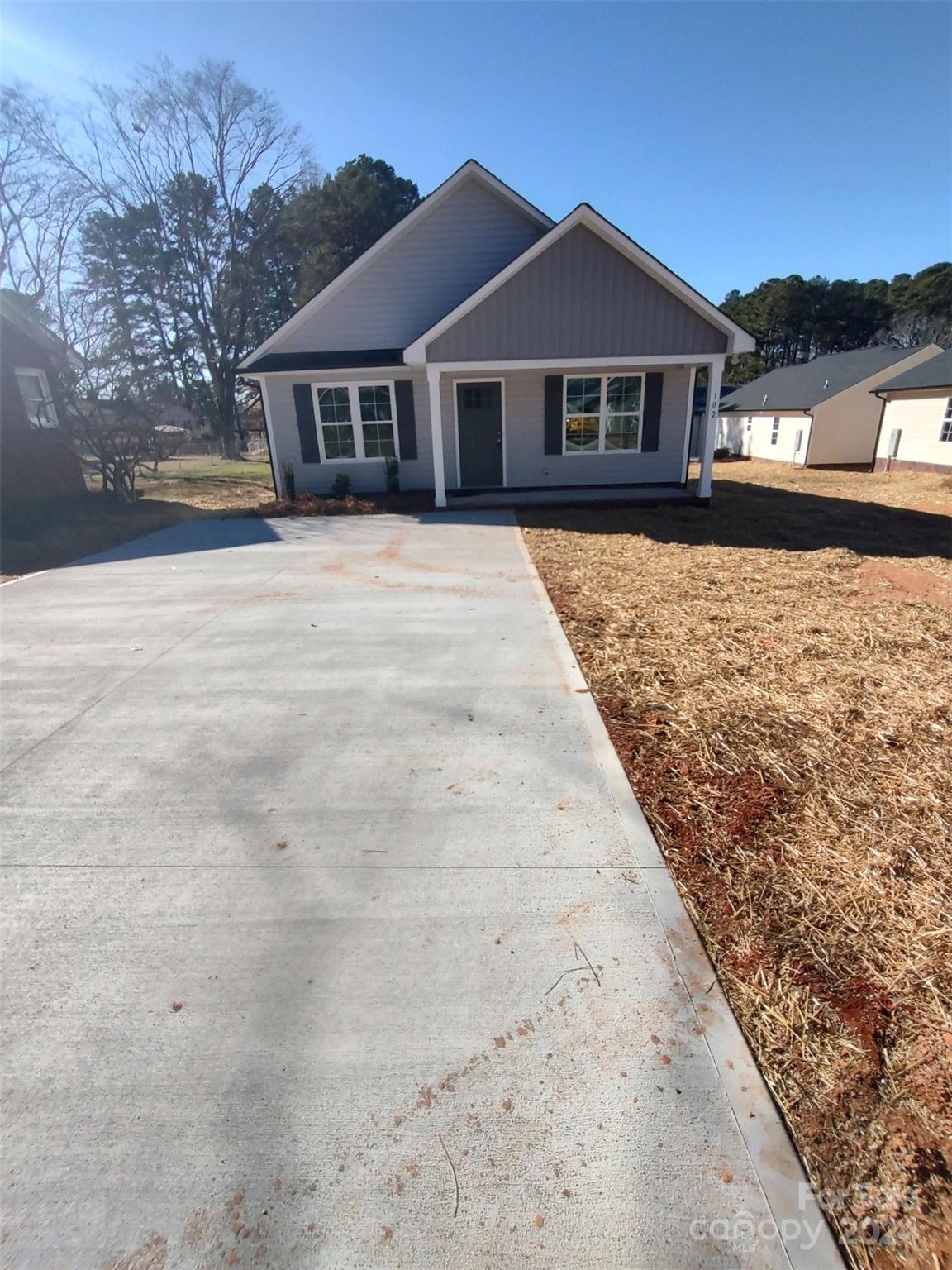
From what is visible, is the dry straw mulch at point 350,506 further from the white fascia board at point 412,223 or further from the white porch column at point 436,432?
the white fascia board at point 412,223

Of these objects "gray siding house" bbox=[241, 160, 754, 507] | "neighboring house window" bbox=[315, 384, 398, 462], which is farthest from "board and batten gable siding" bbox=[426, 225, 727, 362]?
"neighboring house window" bbox=[315, 384, 398, 462]

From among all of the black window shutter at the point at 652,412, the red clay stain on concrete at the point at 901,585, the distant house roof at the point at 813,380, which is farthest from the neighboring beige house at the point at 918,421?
the red clay stain on concrete at the point at 901,585

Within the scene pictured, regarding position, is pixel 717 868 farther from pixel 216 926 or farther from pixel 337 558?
pixel 337 558

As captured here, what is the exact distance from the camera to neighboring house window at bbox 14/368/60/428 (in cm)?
1525

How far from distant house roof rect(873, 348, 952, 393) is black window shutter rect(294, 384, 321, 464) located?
63.2 ft

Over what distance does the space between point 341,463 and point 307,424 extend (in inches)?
43.8

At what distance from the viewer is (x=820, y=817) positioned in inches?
119

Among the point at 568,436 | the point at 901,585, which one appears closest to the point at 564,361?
the point at 568,436

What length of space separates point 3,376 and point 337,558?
38.5 feet

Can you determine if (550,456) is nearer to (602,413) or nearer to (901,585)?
(602,413)

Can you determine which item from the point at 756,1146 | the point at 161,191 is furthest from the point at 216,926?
the point at 161,191

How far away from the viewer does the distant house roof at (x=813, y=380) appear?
83.8ft

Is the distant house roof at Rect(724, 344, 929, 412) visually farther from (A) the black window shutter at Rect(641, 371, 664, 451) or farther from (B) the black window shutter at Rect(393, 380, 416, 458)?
(B) the black window shutter at Rect(393, 380, 416, 458)

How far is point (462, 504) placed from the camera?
42.7 ft
